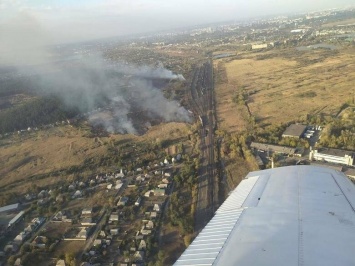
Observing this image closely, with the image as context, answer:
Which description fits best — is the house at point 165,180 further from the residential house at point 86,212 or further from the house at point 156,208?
the residential house at point 86,212

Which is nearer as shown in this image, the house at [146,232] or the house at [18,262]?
the house at [18,262]

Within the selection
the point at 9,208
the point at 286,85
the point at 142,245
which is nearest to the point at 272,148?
the point at 142,245

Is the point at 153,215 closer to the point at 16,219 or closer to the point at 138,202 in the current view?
the point at 138,202

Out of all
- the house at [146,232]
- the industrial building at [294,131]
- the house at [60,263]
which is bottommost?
the house at [60,263]

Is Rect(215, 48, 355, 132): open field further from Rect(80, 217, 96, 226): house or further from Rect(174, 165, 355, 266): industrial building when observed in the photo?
Rect(174, 165, 355, 266): industrial building

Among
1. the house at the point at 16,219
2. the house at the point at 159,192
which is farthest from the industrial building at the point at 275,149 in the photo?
the house at the point at 16,219

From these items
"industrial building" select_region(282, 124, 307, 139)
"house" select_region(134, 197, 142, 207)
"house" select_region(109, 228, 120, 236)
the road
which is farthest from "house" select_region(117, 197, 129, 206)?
"industrial building" select_region(282, 124, 307, 139)
